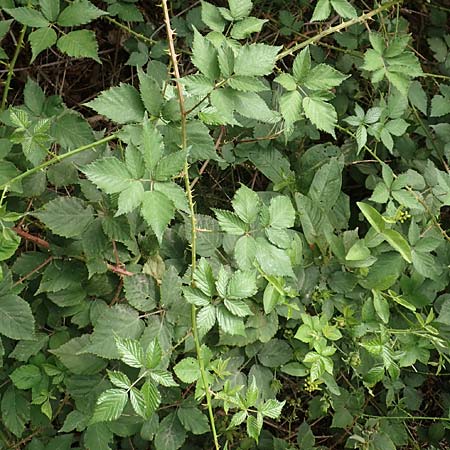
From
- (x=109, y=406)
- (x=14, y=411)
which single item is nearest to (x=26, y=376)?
(x=14, y=411)

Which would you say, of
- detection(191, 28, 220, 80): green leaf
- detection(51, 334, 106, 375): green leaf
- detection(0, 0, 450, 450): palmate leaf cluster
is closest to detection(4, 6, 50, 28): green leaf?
detection(0, 0, 450, 450): palmate leaf cluster

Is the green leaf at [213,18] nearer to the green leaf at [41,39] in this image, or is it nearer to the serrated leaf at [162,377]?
the green leaf at [41,39]

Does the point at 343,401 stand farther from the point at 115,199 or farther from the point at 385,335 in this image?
the point at 115,199

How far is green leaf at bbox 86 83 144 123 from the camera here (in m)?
1.18

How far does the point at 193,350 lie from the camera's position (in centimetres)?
147

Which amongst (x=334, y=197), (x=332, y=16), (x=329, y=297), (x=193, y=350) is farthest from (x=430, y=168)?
(x=193, y=350)

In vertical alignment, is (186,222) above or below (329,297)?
above

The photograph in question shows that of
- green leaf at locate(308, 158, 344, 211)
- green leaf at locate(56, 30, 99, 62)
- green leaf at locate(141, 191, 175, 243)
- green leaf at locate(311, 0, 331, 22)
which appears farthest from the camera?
green leaf at locate(308, 158, 344, 211)

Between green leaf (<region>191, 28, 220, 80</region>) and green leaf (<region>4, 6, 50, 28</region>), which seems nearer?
green leaf (<region>191, 28, 220, 80</region>)

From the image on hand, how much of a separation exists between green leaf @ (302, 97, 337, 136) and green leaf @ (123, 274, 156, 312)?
0.50 m

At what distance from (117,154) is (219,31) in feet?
1.24

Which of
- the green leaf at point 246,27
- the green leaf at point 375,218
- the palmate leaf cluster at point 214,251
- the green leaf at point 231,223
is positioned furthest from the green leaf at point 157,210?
the green leaf at point 375,218

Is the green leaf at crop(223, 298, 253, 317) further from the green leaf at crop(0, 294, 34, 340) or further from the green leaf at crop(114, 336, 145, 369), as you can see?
the green leaf at crop(0, 294, 34, 340)

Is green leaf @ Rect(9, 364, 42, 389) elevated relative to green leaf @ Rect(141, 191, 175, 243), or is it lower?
lower
